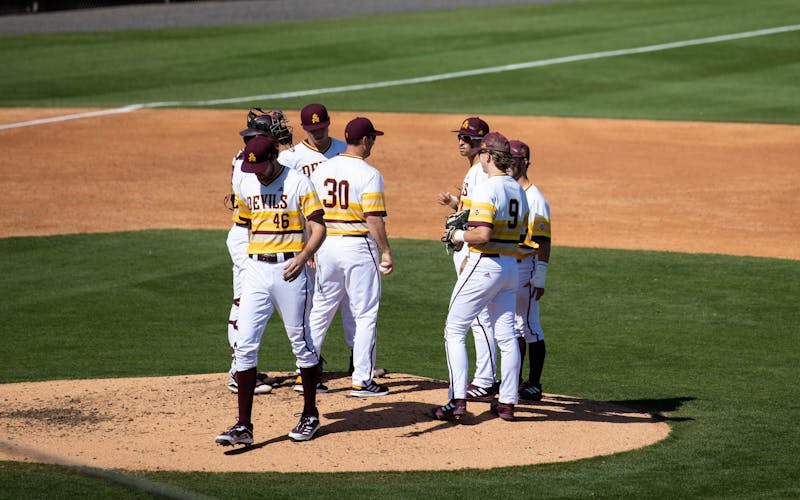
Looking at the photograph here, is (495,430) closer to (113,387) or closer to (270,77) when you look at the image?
(113,387)

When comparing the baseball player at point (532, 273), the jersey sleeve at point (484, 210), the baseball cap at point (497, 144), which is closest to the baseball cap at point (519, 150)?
the baseball player at point (532, 273)

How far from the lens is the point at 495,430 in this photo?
888 centimetres

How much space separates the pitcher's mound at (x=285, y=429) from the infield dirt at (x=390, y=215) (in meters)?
0.02

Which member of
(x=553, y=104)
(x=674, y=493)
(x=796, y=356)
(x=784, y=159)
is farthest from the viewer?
(x=553, y=104)

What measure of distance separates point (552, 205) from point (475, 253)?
9990 millimetres

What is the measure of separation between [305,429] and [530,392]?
2.12 m

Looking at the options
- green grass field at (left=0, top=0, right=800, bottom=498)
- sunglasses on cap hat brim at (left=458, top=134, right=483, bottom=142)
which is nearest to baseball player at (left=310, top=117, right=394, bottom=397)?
sunglasses on cap hat brim at (left=458, top=134, right=483, bottom=142)

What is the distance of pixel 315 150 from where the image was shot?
1044cm

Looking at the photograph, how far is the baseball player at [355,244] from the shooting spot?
949cm

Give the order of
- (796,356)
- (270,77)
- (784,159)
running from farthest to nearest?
(270,77) → (784,159) → (796,356)

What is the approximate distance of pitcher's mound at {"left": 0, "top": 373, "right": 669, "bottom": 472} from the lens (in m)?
8.14

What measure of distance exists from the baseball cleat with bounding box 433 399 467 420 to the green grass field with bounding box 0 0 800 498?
1.07 meters

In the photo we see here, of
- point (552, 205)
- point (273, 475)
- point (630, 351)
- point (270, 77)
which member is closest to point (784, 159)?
point (552, 205)

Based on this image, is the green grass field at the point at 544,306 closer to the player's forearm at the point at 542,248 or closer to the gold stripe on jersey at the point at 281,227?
the player's forearm at the point at 542,248
